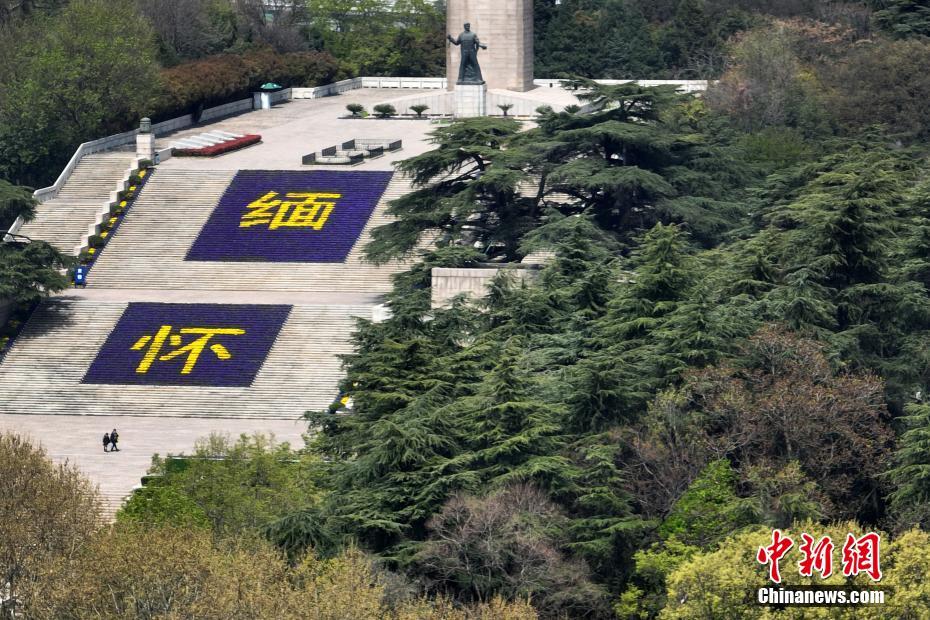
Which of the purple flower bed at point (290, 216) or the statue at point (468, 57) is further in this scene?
the statue at point (468, 57)

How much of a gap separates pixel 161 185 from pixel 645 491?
44446 mm

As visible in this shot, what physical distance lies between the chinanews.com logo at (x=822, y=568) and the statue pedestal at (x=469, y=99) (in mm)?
65275

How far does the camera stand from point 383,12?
12838 centimetres

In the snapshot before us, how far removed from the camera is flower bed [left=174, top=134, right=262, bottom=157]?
93.1m

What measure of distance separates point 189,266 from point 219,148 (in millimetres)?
14706

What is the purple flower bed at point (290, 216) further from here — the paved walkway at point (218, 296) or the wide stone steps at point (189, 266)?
the paved walkway at point (218, 296)

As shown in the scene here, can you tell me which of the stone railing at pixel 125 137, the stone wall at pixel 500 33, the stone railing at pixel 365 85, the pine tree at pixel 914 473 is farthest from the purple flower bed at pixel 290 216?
the pine tree at pixel 914 473

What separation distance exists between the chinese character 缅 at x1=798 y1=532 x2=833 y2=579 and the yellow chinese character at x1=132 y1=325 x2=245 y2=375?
35.3 m

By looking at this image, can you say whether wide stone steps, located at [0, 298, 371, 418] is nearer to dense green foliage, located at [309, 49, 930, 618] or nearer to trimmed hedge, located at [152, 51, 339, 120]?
dense green foliage, located at [309, 49, 930, 618]

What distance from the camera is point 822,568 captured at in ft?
130

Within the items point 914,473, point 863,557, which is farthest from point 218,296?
point 863,557

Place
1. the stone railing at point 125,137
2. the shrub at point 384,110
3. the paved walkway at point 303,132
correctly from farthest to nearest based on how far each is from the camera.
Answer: the shrub at point 384,110 < the paved walkway at point 303,132 < the stone railing at point 125,137

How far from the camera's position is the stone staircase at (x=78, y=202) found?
83.8 meters

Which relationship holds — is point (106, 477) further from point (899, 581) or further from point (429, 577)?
point (899, 581)
